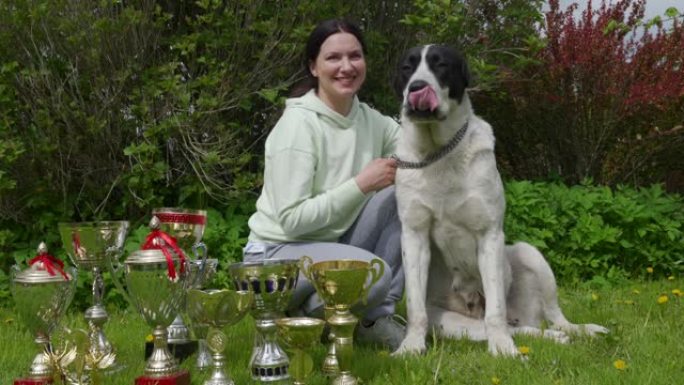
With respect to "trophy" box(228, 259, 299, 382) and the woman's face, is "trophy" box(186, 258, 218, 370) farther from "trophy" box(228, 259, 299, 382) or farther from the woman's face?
the woman's face

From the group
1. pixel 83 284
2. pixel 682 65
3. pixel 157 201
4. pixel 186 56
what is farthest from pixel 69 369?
pixel 682 65

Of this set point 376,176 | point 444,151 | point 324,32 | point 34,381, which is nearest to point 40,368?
point 34,381

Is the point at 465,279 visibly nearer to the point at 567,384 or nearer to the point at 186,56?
the point at 567,384

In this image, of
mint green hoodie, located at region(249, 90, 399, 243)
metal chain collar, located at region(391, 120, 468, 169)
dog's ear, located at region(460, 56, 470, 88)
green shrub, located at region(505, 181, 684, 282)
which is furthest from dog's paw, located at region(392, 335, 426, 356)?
green shrub, located at region(505, 181, 684, 282)

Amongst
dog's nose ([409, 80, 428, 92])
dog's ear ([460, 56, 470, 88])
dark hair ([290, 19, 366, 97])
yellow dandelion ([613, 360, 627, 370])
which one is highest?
dark hair ([290, 19, 366, 97])

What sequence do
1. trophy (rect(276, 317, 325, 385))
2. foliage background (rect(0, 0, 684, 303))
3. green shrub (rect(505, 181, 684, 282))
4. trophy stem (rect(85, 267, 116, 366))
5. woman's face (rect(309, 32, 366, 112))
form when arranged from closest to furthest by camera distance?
trophy (rect(276, 317, 325, 385)) → trophy stem (rect(85, 267, 116, 366)) → woman's face (rect(309, 32, 366, 112)) → foliage background (rect(0, 0, 684, 303)) → green shrub (rect(505, 181, 684, 282))

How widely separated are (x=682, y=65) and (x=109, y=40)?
4.14 metres

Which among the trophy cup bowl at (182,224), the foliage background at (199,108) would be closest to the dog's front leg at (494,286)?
the trophy cup bowl at (182,224)

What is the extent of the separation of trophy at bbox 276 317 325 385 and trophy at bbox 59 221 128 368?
87 cm

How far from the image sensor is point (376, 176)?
2.79 metres

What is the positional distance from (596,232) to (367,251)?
2.22 m

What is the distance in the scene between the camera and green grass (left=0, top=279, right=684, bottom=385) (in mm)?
2322

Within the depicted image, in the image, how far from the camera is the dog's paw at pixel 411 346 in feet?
8.75

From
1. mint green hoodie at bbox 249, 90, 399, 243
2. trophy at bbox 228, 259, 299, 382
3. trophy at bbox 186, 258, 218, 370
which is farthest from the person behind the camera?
mint green hoodie at bbox 249, 90, 399, 243
